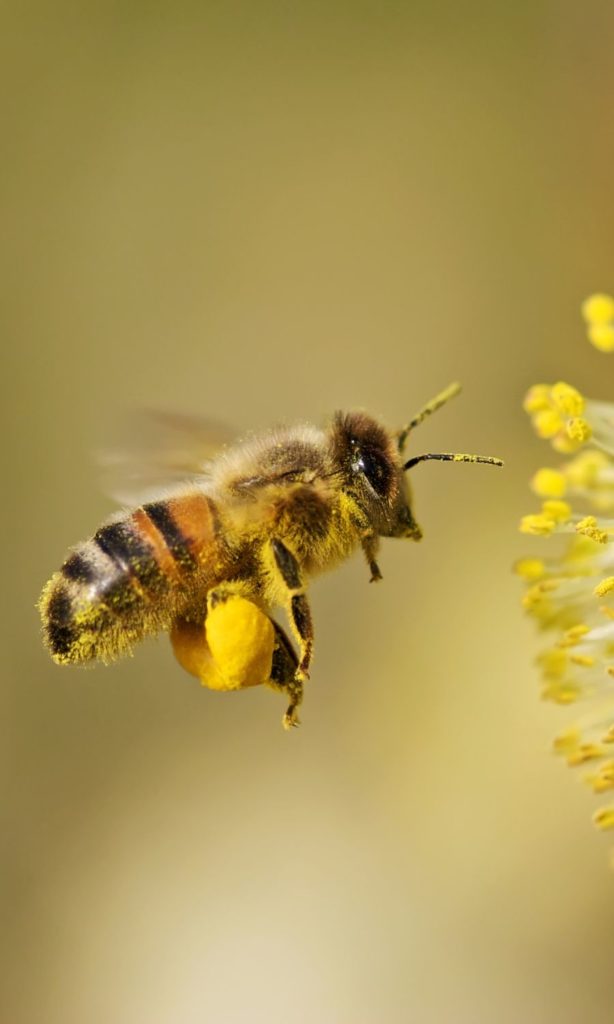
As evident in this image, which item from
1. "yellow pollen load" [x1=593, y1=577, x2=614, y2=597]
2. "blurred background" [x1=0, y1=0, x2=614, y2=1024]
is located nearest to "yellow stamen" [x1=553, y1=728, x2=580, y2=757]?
"yellow pollen load" [x1=593, y1=577, x2=614, y2=597]

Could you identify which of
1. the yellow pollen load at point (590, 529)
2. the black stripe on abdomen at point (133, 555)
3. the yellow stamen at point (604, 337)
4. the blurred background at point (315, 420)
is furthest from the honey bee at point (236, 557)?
the blurred background at point (315, 420)

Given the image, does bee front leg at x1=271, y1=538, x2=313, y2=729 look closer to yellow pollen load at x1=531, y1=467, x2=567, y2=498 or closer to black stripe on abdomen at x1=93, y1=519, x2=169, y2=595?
black stripe on abdomen at x1=93, y1=519, x2=169, y2=595

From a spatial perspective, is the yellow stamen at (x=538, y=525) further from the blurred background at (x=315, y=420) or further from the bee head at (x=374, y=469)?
the blurred background at (x=315, y=420)

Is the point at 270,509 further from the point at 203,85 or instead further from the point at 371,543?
the point at 203,85

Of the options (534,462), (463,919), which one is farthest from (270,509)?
(534,462)

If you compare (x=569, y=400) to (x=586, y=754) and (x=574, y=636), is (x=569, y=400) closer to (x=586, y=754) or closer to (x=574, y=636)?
(x=574, y=636)
